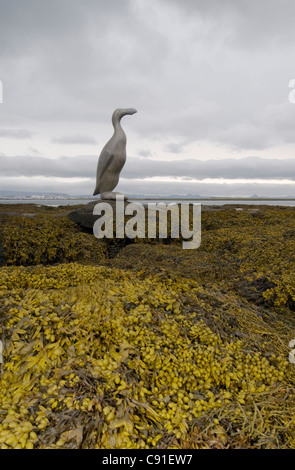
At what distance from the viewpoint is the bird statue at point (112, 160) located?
35.2ft

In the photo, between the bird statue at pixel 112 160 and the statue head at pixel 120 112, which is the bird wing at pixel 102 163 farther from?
the statue head at pixel 120 112

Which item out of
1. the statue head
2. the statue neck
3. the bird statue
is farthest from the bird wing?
the statue head

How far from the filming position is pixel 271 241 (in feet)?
20.8

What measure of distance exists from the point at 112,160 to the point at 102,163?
0.43 meters

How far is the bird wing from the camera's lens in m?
10.7

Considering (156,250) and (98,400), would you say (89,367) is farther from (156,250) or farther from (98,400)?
(156,250)

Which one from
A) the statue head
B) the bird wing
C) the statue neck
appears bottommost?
the bird wing

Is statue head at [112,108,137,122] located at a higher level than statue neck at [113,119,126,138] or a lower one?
higher

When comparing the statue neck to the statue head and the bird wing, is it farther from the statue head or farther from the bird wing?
the bird wing

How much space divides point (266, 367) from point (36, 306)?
234 cm

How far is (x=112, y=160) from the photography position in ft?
35.2

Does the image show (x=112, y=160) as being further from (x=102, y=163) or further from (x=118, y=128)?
(x=118, y=128)

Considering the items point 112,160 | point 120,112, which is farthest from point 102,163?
point 120,112
